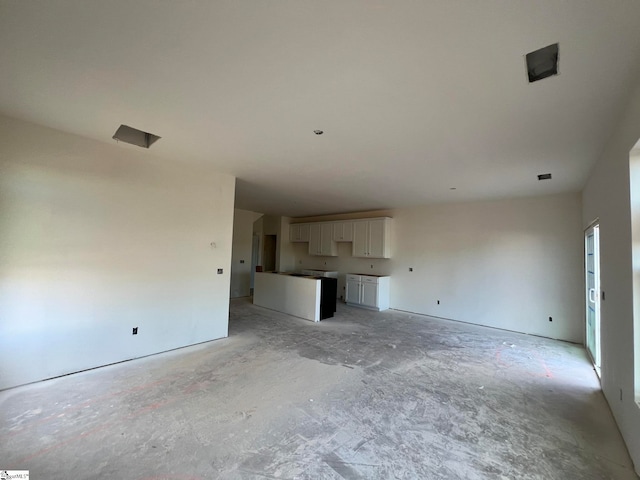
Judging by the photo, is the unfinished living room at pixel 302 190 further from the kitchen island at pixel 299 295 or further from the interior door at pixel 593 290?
the kitchen island at pixel 299 295

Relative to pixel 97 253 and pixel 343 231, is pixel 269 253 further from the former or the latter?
pixel 97 253

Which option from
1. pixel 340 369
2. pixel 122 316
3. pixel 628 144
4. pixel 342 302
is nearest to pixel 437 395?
pixel 340 369

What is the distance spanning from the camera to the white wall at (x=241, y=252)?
26.0ft

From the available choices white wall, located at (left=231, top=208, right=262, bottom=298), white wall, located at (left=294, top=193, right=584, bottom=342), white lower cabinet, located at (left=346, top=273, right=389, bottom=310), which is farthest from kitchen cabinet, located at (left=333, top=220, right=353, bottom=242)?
white wall, located at (left=231, top=208, right=262, bottom=298)

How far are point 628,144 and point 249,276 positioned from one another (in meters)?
8.11

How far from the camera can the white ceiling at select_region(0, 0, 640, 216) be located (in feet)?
4.40

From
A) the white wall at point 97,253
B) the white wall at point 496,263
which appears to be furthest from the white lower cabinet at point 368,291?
the white wall at point 97,253

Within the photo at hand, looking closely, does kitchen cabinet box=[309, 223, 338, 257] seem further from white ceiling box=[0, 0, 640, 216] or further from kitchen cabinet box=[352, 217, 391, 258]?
white ceiling box=[0, 0, 640, 216]

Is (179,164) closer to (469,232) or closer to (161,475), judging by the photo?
(161,475)

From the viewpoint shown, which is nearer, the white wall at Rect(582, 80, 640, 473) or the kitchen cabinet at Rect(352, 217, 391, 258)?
the white wall at Rect(582, 80, 640, 473)

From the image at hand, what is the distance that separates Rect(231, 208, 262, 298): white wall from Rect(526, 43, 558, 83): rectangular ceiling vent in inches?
289

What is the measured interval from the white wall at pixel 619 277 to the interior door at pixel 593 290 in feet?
2.95

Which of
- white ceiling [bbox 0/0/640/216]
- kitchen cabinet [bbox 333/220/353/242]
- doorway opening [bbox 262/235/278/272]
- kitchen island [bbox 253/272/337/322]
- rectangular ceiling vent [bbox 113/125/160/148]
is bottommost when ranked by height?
kitchen island [bbox 253/272/337/322]

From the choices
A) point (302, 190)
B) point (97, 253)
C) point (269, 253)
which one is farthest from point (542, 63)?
point (269, 253)
